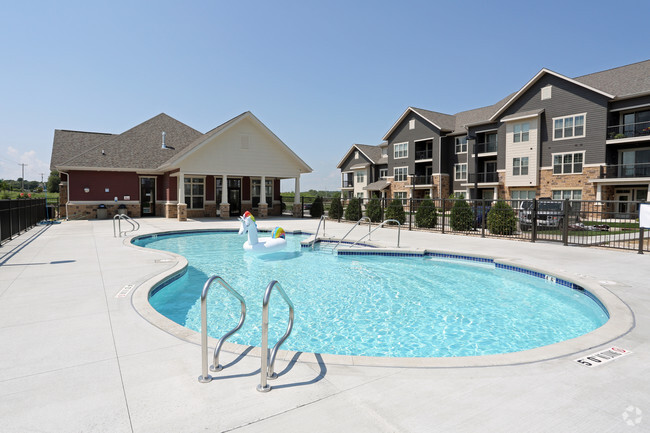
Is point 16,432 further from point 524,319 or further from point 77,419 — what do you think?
point 524,319

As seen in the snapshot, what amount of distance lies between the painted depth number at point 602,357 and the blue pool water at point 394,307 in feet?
4.78

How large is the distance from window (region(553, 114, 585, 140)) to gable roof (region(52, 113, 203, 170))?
29677mm

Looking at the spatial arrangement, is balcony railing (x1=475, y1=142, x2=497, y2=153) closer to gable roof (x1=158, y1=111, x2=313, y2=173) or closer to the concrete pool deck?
gable roof (x1=158, y1=111, x2=313, y2=173)

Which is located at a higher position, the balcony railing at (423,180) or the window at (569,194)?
the balcony railing at (423,180)

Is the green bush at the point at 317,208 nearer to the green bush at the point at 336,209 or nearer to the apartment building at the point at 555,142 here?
the green bush at the point at 336,209

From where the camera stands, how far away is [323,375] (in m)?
3.40

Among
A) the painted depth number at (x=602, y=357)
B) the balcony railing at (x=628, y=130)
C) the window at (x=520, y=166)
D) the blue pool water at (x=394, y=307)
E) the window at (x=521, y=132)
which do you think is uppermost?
the window at (x=521, y=132)

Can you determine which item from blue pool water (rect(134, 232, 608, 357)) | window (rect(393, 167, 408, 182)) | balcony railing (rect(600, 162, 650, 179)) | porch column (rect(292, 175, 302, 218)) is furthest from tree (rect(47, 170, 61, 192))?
balcony railing (rect(600, 162, 650, 179))

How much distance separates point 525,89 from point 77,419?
35.8m

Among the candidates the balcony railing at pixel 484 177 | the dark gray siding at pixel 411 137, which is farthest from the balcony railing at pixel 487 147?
the dark gray siding at pixel 411 137

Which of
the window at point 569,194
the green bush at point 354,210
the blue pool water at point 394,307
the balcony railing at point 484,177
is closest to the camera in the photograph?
the blue pool water at point 394,307

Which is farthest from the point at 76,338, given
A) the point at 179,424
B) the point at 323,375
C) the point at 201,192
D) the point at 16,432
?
the point at 201,192

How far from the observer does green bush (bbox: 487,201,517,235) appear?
1577 centimetres

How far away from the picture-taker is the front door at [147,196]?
2635cm
